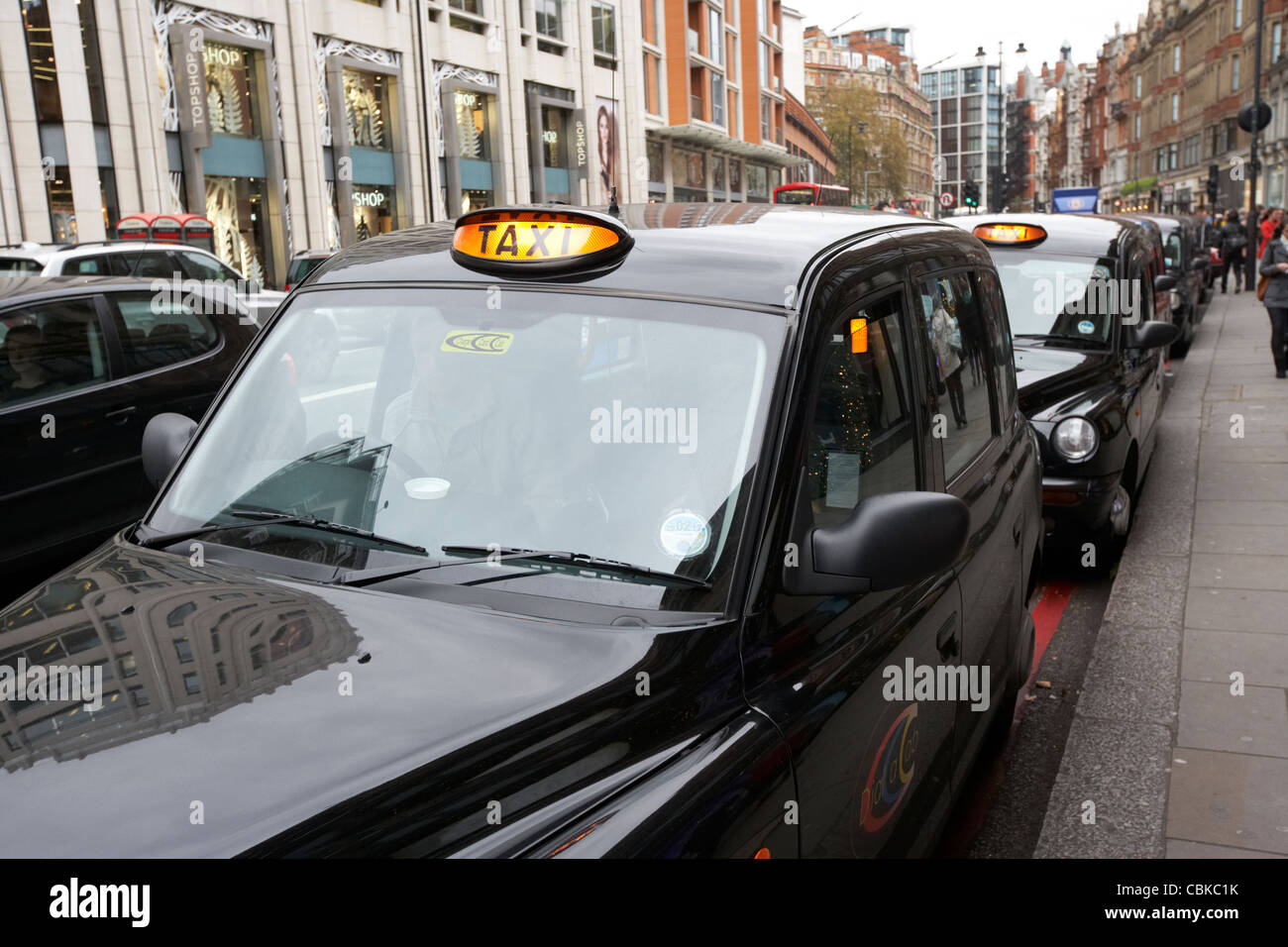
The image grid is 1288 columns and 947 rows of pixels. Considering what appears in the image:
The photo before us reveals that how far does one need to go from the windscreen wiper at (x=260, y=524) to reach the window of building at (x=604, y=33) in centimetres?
4625

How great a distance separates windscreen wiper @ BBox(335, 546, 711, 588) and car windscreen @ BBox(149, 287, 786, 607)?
15mm

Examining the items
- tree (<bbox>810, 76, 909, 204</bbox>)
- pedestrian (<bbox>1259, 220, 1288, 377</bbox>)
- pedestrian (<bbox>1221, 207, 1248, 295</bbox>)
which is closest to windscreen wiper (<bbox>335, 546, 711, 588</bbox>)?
pedestrian (<bbox>1259, 220, 1288, 377</bbox>)

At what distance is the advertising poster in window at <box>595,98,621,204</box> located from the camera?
152ft

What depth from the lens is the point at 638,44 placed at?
162 ft

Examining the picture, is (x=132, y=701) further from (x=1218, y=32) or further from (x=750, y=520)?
(x=1218, y=32)

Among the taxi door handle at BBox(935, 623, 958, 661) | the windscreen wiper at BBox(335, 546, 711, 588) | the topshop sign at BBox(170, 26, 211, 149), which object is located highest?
the topshop sign at BBox(170, 26, 211, 149)

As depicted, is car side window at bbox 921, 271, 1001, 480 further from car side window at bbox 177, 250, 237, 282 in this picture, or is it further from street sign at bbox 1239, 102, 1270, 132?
street sign at bbox 1239, 102, 1270, 132

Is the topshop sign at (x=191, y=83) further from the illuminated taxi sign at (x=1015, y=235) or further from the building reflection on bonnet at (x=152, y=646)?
the building reflection on bonnet at (x=152, y=646)

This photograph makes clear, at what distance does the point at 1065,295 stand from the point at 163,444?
620 cm

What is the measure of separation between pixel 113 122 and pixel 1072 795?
25212 millimetres

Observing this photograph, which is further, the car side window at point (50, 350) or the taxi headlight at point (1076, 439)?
the taxi headlight at point (1076, 439)

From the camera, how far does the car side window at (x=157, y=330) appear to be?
→ 22.6 ft

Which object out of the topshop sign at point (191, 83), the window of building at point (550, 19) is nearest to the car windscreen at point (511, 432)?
the topshop sign at point (191, 83)

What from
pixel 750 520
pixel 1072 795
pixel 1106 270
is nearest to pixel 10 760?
pixel 750 520
